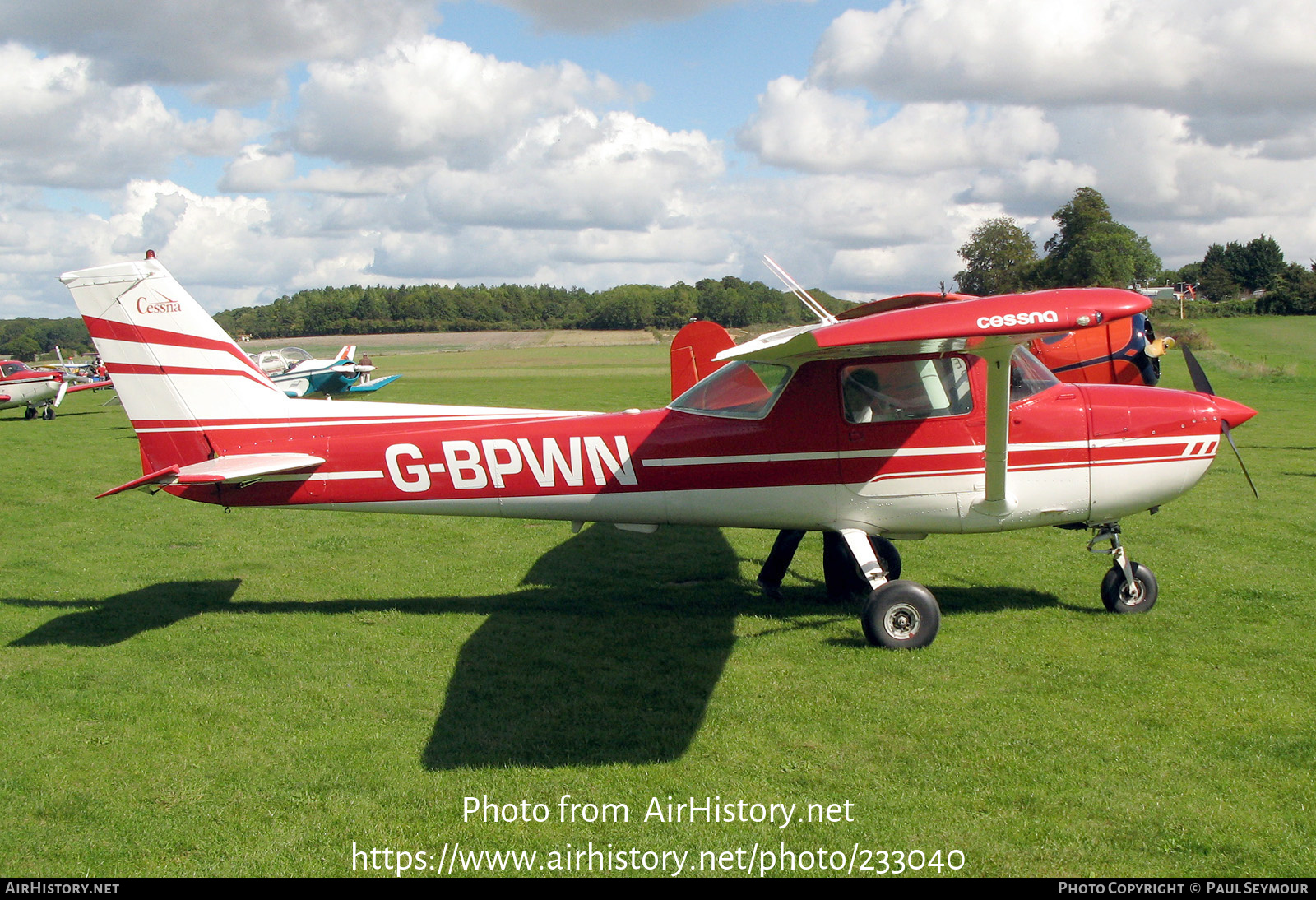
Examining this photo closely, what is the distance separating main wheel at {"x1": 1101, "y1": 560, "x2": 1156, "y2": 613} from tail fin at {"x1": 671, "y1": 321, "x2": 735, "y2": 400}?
5.46 metres

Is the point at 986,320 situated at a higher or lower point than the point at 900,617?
higher

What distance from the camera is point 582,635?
267 inches

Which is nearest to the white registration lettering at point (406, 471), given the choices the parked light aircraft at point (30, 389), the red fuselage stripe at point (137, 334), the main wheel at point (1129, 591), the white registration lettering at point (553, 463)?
the white registration lettering at point (553, 463)

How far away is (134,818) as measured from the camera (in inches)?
164

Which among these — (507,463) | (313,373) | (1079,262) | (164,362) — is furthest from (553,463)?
(313,373)

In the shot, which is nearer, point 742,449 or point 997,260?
point 742,449

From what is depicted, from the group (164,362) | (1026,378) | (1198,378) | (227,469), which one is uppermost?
(164,362)

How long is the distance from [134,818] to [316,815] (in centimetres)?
Result: 83

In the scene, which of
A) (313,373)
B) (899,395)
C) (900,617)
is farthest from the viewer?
(313,373)

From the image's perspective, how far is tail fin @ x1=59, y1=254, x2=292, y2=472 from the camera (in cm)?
675

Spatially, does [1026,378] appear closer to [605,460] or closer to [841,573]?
[841,573]

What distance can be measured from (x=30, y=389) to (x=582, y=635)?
26553mm

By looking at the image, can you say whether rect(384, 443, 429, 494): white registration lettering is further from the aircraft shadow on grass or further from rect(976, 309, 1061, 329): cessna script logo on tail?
rect(976, 309, 1061, 329): cessna script logo on tail
